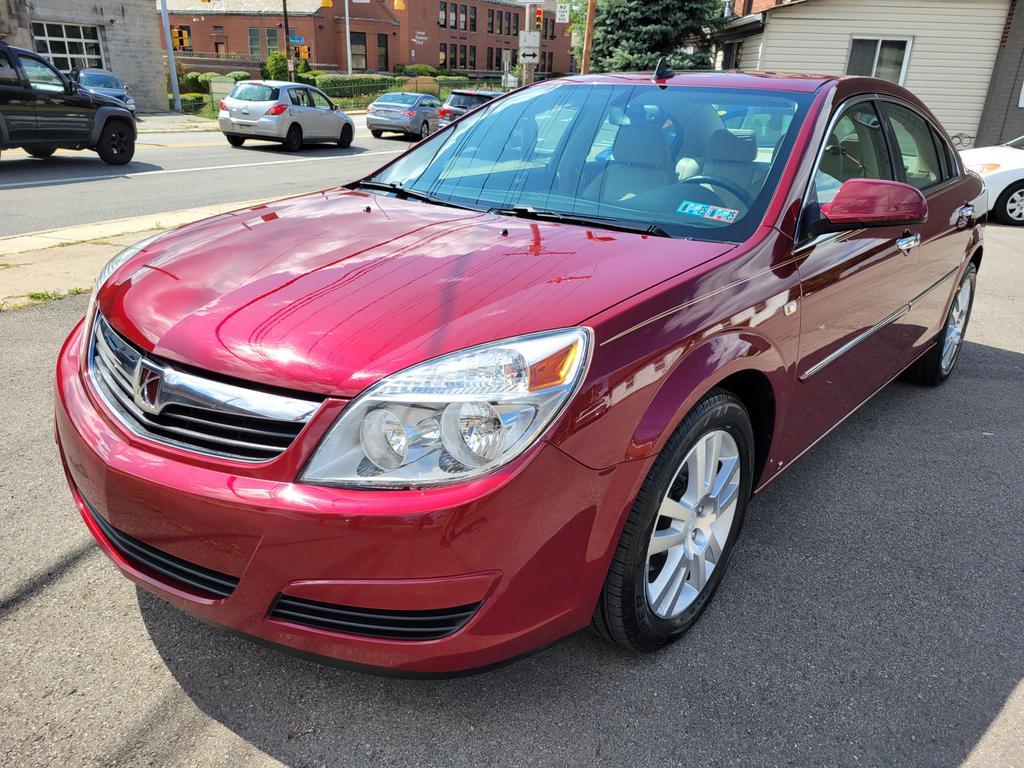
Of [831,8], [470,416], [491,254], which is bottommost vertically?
[470,416]

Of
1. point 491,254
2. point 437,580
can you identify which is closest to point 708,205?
point 491,254

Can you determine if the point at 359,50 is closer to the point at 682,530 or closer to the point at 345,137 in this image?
the point at 345,137

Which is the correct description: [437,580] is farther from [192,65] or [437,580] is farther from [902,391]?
[192,65]

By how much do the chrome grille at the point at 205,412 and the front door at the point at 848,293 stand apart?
5.79 ft

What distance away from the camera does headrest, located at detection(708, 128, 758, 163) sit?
296cm

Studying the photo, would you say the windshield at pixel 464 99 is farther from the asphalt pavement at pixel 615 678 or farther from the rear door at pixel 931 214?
the asphalt pavement at pixel 615 678

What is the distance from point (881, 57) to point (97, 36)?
95.4 feet

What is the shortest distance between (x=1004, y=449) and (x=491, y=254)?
3119 mm

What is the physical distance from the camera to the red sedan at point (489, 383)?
6.00ft

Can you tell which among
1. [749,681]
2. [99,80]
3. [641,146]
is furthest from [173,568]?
[99,80]

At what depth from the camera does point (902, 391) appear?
4.88m

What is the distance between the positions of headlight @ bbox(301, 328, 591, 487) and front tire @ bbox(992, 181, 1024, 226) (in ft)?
40.9

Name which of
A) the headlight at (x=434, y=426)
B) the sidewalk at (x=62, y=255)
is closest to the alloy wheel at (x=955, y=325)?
the headlight at (x=434, y=426)

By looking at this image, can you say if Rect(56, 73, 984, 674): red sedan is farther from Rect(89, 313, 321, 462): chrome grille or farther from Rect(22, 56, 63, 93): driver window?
Rect(22, 56, 63, 93): driver window
